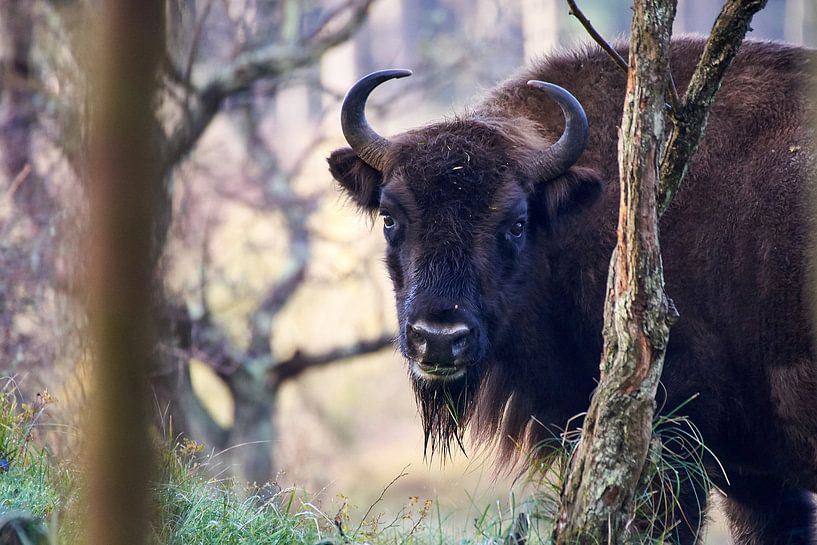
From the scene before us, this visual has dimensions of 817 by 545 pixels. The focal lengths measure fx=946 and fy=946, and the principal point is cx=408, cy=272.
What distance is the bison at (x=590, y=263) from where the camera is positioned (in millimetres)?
4438

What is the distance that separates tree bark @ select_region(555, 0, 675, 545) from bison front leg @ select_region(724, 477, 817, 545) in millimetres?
2362

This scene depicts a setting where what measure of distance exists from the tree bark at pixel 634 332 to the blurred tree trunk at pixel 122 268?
2.08 m

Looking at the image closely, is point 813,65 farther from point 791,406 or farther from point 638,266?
point 638,266

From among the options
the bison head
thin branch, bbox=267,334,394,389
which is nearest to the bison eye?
the bison head

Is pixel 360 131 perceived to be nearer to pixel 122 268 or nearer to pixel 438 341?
pixel 438 341

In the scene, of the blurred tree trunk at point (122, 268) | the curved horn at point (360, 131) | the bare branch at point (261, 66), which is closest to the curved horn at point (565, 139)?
the curved horn at point (360, 131)

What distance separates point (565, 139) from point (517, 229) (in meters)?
0.52

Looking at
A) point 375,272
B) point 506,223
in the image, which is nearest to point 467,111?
point 506,223

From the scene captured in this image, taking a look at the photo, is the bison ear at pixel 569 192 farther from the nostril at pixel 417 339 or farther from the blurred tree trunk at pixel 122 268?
the blurred tree trunk at pixel 122 268


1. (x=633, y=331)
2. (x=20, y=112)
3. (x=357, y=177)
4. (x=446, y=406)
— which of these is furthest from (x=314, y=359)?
(x=633, y=331)

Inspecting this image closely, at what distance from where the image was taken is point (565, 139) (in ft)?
15.9

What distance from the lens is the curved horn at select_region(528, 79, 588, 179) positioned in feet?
15.7

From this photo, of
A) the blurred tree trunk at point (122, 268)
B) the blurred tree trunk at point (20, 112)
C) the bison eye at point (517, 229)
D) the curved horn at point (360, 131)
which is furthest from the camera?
the blurred tree trunk at point (20, 112)

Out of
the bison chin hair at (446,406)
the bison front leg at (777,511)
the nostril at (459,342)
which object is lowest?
the bison front leg at (777,511)
